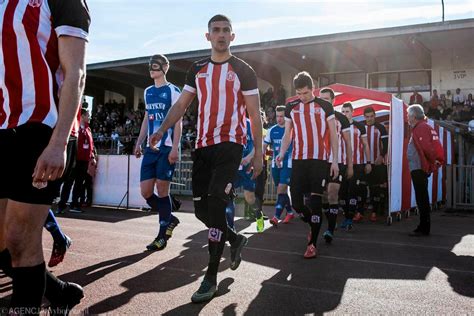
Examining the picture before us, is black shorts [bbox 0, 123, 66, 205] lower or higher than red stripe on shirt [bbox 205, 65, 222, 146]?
lower

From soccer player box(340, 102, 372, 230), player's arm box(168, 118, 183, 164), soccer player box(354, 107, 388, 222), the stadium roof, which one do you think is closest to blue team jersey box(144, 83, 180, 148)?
player's arm box(168, 118, 183, 164)

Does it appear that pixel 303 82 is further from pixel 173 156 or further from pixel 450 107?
pixel 450 107

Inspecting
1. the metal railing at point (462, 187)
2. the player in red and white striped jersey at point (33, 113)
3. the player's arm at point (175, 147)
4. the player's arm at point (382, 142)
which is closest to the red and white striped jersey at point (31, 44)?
the player in red and white striped jersey at point (33, 113)

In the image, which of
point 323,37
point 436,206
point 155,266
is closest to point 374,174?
point 436,206

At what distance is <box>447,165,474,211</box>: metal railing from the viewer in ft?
39.3

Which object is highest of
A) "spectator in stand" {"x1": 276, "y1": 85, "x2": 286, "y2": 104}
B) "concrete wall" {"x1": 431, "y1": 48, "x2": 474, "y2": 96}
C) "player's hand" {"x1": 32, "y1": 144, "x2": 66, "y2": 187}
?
"concrete wall" {"x1": 431, "y1": 48, "x2": 474, "y2": 96}

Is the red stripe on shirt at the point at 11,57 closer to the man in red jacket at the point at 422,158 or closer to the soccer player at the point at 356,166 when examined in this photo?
the man in red jacket at the point at 422,158

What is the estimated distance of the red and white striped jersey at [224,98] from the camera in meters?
3.80

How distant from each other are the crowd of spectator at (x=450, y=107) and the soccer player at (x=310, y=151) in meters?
12.4

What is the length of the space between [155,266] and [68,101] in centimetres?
277

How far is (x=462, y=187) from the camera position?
12.2 metres

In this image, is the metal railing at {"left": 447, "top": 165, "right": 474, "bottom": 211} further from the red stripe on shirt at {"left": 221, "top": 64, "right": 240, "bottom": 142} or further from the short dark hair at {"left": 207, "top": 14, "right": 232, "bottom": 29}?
the short dark hair at {"left": 207, "top": 14, "right": 232, "bottom": 29}

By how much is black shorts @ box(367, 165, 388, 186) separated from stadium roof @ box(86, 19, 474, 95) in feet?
29.8

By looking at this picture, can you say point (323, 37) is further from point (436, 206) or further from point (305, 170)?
point (305, 170)
